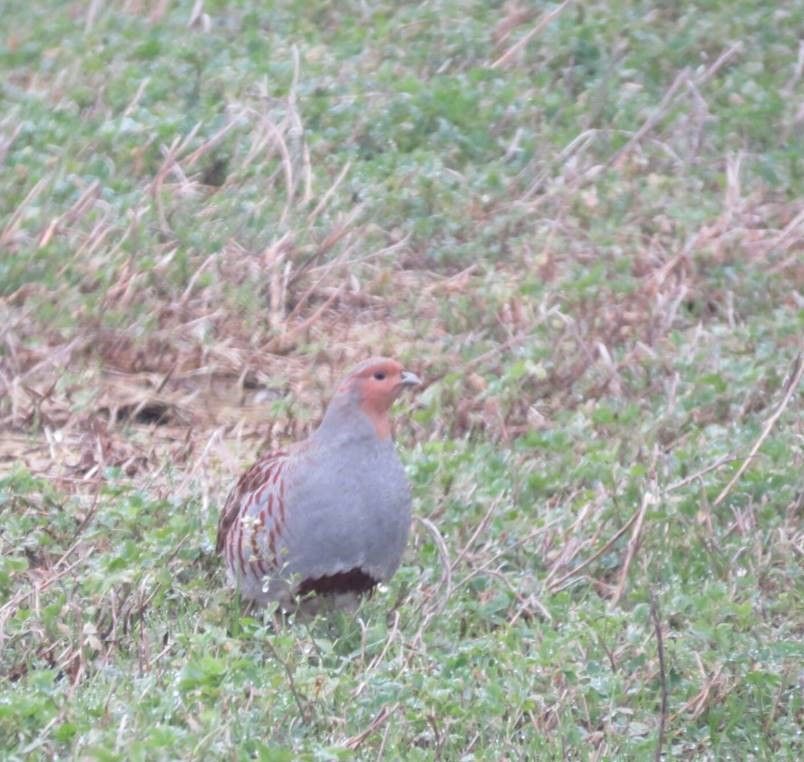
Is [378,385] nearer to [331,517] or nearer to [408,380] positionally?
[408,380]

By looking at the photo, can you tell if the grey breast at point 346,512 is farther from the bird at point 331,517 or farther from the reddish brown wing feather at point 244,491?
the reddish brown wing feather at point 244,491

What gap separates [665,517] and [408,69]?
13.8ft

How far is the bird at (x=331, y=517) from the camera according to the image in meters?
5.34

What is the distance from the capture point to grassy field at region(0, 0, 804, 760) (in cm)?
491

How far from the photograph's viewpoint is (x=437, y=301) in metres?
8.01

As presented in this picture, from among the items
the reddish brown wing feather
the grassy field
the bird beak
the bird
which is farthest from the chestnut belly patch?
the bird beak

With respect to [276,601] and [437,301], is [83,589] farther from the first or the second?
[437,301]

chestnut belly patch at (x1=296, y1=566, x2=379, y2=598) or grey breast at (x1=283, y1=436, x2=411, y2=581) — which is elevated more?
grey breast at (x1=283, y1=436, x2=411, y2=581)

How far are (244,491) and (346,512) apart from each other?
1.42ft

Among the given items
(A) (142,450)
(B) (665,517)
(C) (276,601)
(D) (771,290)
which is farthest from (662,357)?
(C) (276,601)

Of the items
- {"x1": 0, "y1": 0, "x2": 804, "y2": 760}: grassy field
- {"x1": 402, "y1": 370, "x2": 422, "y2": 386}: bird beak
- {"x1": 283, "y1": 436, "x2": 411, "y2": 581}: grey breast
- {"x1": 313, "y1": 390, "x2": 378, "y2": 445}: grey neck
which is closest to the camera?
{"x1": 0, "y1": 0, "x2": 804, "y2": 760}: grassy field

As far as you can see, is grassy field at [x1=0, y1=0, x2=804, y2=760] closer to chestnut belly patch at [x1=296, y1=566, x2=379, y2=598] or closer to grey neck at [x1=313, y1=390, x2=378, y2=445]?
chestnut belly patch at [x1=296, y1=566, x2=379, y2=598]

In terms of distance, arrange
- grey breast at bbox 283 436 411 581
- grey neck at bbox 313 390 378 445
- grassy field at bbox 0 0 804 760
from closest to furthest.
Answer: grassy field at bbox 0 0 804 760 → grey breast at bbox 283 436 411 581 → grey neck at bbox 313 390 378 445

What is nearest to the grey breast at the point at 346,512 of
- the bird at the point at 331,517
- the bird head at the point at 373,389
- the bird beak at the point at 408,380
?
the bird at the point at 331,517
